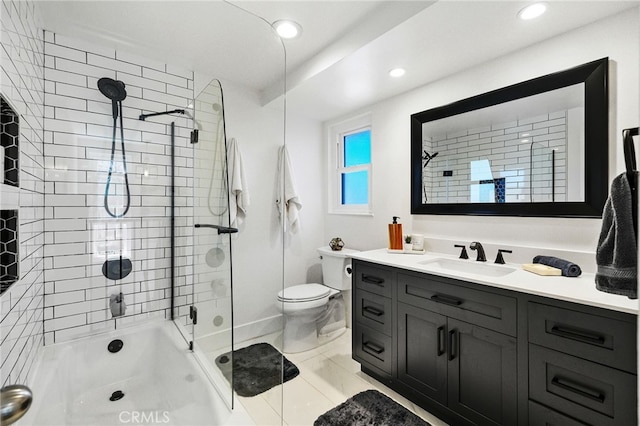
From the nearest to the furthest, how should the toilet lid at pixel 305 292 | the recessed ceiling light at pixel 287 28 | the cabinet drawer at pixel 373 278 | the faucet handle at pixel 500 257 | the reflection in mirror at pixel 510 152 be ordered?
the reflection in mirror at pixel 510 152
the recessed ceiling light at pixel 287 28
the faucet handle at pixel 500 257
the cabinet drawer at pixel 373 278
the toilet lid at pixel 305 292

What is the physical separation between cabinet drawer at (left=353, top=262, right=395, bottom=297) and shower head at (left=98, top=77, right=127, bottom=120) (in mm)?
1891

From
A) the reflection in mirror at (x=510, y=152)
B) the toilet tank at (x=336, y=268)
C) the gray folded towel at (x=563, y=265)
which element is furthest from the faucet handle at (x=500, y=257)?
the toilet tank at (x=336, y=268)

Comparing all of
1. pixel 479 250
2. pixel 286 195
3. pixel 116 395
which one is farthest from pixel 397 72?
pixel 116 395

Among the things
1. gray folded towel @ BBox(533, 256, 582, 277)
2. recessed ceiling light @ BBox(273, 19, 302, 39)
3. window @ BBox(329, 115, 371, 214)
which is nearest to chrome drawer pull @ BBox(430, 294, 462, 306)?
gray folded towel @ BBox(533, 256, 582, 277)

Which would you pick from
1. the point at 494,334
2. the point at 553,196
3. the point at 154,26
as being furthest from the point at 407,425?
the point at 154,26

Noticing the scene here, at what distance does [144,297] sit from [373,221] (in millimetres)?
1929

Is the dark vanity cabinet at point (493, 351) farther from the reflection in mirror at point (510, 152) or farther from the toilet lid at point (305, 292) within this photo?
the reflection in mirror at point (510, 152)

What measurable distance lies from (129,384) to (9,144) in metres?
1.45

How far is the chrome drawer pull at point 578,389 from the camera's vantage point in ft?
3.76

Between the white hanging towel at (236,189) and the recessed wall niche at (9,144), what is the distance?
2.71ft

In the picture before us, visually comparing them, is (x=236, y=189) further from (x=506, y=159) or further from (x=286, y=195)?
(x=506, y=159)

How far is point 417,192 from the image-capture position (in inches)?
93.7

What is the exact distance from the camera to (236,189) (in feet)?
5.30

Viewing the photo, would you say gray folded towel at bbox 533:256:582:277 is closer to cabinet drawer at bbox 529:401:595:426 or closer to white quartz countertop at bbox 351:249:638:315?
white quartz countertop at bbox 351:249:638:315
